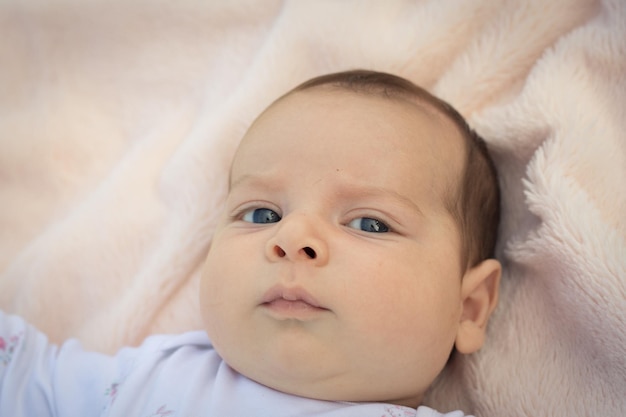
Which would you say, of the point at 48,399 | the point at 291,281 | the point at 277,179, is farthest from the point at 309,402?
the point at 48,399

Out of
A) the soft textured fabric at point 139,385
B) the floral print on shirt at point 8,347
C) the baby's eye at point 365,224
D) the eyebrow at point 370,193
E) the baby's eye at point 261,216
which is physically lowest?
the floral print on shirt at point 8,347

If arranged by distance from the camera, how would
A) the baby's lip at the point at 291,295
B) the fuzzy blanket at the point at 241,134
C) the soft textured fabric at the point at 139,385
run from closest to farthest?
the baby's lip at the point at 291,295 → the soft textured fabric at the point at 139,385 → the fuzzy blanket at the point at 241,134

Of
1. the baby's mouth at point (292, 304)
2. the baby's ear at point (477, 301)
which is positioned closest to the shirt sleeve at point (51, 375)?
the baby's mouth at point (292, 304)

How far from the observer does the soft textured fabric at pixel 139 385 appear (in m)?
1.04

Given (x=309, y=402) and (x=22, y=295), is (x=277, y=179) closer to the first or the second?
(x=309, y=402)

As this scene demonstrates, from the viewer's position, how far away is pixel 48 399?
3.91 ft

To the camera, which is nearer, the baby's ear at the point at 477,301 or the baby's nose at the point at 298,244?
the baby's nose at the point at 298,244

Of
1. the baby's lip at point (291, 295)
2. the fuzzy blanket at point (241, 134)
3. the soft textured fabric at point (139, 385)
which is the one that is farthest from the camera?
the fuzzy blanket at point (241, 134)

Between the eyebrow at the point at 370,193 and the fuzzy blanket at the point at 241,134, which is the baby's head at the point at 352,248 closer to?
the eyebrow at the point at 370,193

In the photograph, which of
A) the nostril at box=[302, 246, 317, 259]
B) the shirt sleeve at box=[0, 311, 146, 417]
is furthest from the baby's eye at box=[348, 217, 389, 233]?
the shirt sleeve at box=[0, 311, 146, 417]

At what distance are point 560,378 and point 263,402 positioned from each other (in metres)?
0.53

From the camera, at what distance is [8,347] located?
1.25m

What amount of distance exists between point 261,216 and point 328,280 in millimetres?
227

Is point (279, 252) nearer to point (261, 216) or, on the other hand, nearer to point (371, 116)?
point (261, 216)
